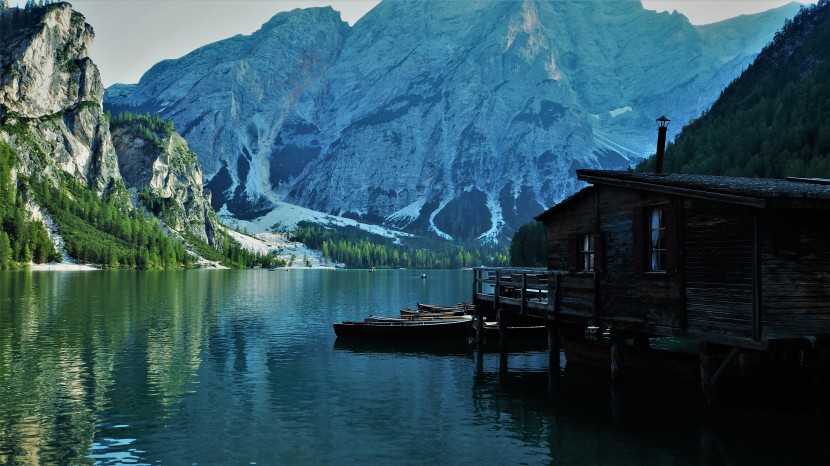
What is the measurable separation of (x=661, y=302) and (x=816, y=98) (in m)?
130

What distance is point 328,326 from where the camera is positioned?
64.4 meters

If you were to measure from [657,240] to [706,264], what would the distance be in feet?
10.7

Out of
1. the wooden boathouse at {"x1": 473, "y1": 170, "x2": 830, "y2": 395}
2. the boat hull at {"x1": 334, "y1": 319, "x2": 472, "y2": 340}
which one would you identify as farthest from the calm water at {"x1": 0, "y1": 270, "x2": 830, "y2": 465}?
the wooden boathouse at {"x1": 473, "y1": 170, "x2": 830, "y2": 395}

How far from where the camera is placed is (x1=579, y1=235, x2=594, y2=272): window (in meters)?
34.0

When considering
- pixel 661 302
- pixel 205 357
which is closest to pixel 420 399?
pixel 661 302

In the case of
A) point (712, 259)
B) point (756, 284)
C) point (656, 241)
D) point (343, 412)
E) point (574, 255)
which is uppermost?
point (656, 241)

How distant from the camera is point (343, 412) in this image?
90.8 ft

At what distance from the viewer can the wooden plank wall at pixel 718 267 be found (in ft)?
76.8

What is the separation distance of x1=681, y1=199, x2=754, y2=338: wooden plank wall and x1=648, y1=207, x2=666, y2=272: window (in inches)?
57.8

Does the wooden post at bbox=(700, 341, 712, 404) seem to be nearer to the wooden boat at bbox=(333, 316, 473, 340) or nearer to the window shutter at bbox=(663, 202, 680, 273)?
the window shutter at bbox=(663, 202, 680, 273)

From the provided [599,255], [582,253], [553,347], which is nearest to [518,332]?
[553,347]

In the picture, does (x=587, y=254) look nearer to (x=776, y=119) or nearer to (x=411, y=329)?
(x=411, y=329)

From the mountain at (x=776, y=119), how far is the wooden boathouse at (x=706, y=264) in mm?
89179


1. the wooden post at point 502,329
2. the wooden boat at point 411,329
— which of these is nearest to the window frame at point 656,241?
the wooden post at point 502,329
